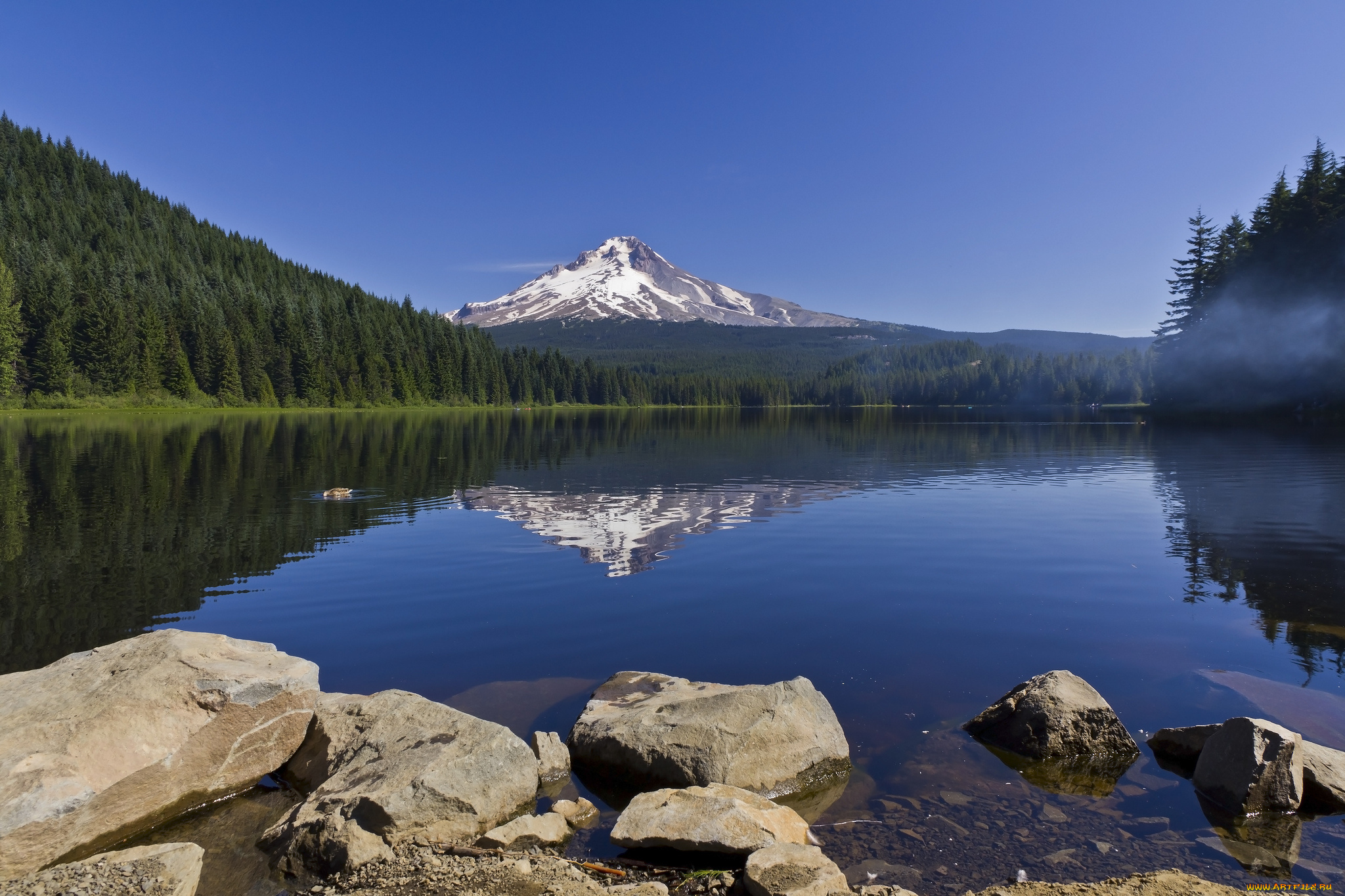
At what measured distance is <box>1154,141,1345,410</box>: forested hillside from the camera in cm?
8019

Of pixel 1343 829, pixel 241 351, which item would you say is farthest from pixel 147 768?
pixel 241 351

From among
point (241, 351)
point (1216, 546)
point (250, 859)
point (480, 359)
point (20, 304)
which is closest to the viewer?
point (250, 859)

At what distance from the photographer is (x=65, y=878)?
240 inches

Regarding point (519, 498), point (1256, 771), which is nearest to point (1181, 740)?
point (1256, 771)

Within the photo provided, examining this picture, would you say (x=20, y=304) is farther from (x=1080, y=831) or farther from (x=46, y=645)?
(x=1080, y=831)

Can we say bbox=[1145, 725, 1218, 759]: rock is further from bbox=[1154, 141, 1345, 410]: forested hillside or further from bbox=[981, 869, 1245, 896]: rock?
bbox=[1154, 141, 1345, 410]: forested hillside

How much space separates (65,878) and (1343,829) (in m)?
12.4

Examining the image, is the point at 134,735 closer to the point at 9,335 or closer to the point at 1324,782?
the point at 1324,782

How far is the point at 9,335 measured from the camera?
98.6 metres

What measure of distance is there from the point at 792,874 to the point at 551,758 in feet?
12.1

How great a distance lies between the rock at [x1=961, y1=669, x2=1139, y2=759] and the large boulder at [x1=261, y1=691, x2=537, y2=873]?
246 inches

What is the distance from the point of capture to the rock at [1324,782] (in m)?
7.79

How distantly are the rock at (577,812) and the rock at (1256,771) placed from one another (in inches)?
278

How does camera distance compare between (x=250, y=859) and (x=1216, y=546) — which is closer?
(x=250, y=859)
